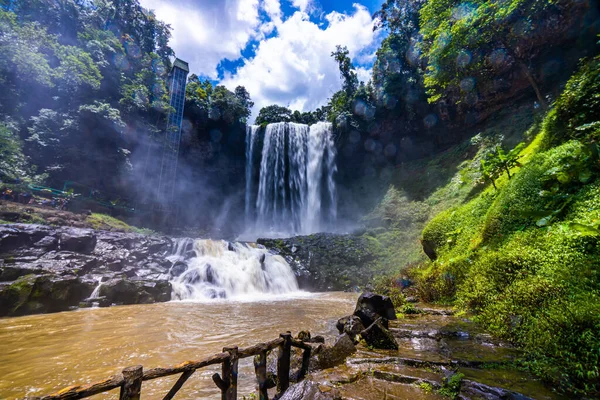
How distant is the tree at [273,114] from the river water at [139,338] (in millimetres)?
37598

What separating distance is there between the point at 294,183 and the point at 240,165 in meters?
8.38

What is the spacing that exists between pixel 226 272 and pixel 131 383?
1211 cm

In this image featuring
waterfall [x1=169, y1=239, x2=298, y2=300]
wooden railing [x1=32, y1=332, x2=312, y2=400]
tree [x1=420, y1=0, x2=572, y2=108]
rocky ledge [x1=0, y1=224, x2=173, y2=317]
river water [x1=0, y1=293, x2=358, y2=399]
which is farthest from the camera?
waterfall [x1=169, y1=239, x2=298, y2=300]

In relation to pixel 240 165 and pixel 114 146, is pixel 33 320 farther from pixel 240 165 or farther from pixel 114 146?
pixel 240 165

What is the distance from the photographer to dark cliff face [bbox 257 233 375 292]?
14516 millimetres

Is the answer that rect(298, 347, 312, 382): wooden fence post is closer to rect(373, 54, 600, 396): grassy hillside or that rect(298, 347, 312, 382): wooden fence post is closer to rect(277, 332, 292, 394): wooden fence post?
rect(277, 332, 292, 394): wooden fence post

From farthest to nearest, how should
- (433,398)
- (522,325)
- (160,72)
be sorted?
(160,72)
(522,325)
(433,398)

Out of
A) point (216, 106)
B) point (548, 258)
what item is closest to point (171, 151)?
point (216, 106)

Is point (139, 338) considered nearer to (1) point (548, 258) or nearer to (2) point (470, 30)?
(1) point (548, 258)

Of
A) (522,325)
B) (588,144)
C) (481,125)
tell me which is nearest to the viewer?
(522,325)

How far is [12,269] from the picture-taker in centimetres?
919

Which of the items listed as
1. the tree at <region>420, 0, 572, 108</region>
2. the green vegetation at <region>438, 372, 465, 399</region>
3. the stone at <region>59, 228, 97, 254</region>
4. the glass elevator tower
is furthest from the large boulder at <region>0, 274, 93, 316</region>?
the glass elevator tower

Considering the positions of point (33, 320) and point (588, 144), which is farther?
point (33, 320)

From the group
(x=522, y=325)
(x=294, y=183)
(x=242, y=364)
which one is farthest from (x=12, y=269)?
(x=294, y=183)
